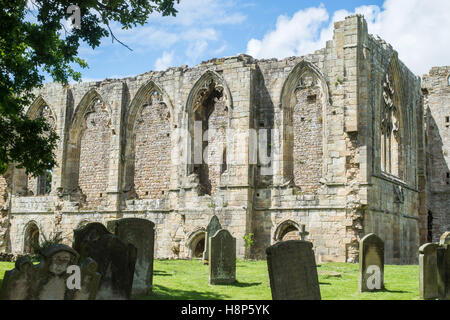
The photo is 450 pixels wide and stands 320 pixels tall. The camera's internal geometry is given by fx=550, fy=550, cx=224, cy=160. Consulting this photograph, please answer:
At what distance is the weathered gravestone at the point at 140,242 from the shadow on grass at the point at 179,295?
0.25 m

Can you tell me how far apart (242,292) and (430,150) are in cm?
2076

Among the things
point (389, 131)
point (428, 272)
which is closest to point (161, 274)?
point (428, 272)

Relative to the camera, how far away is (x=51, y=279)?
625 centimetres

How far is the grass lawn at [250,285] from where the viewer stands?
9.43m

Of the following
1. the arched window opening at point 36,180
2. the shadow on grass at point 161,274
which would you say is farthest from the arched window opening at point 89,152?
the shadow on grass at point 161,274

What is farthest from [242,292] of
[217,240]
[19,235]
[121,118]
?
[19,235]

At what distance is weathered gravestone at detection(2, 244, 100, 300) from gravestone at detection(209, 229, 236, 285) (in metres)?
4.58

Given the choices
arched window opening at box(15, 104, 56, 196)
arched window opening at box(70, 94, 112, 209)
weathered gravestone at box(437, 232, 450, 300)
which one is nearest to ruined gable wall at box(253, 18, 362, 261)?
weathered gravestone at box(437, 232, 450, 300)

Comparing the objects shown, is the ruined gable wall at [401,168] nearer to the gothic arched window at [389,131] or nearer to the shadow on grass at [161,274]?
the gothic arched window at [389,131]

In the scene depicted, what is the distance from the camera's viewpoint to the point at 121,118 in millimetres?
22578

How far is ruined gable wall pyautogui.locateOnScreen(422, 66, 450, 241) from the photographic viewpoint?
27.3 metres

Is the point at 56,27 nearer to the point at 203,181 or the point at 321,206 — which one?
the point at 321,206

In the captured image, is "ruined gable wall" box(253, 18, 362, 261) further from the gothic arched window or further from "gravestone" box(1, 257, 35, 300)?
"gravestone" box(1, 257, 35, 300)

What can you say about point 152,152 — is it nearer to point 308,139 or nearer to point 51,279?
point 308,139
